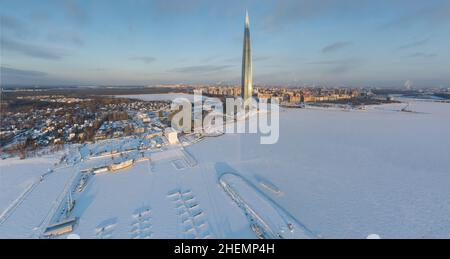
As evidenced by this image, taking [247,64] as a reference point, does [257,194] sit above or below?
below

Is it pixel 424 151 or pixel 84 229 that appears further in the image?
pixel 424 151

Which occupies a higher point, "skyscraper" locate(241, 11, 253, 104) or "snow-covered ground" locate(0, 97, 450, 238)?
"skyscraper" locate(241, 11, 253, 104)

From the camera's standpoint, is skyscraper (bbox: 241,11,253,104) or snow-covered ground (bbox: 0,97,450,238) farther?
skyscraper (bbox: 241,11,253,104)

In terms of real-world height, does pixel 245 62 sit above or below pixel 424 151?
above

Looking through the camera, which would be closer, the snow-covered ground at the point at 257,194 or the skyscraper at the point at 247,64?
the snow-covered ground at the point at 257,194

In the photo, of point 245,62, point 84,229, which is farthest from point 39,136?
point 245,62

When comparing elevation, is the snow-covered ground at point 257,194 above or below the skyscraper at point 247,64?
below

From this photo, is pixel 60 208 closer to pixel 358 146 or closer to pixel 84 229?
pixel 84 229

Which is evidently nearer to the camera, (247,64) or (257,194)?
(257,194)
